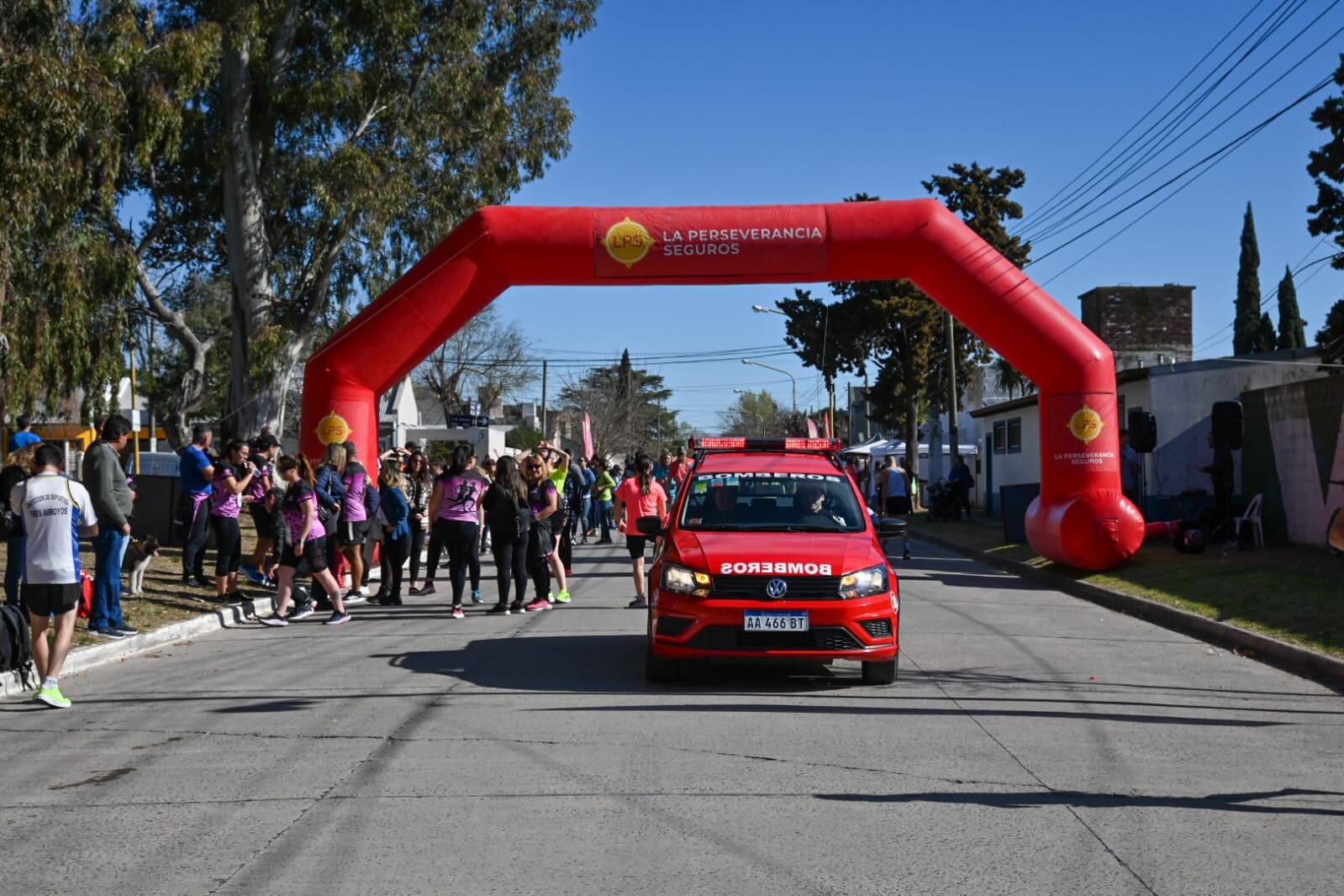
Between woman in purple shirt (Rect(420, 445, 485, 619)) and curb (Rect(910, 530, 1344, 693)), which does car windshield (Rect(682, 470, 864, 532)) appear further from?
woman in purple shirt (Rect(420, 445, 485, 619))

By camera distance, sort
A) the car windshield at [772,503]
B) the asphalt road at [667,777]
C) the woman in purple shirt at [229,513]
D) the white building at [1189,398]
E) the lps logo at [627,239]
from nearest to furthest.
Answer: the asphalt road at [667,777] → the car windshield at [772,503] → the woman in purple shirt at [229,513] → the lps logo at [627,239] → the white building at [1189,398]

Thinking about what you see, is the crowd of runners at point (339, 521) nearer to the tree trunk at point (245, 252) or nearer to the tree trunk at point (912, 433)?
the tree trunk at point (245, 252)

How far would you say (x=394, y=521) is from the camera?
15.5 meters

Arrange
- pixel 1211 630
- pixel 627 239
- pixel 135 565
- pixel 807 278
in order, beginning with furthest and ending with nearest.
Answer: pixel 807 278 → pixel 627 239 → pixel 135 565 → pixel 1211 630

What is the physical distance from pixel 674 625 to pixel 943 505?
87.7 ft

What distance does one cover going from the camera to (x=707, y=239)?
1797 centimetres

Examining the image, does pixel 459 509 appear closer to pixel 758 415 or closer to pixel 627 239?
pixel 627 239

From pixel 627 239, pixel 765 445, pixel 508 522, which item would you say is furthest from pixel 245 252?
pixel 765 445

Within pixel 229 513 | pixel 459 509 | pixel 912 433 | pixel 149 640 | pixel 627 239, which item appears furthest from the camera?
pixel 912 433

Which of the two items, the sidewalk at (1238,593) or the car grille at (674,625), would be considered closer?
the car grille at (674,625)

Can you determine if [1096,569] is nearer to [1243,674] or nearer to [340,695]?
[1243,674]

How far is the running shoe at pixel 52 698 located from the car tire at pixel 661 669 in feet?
12.9

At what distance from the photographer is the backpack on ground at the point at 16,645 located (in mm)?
9352

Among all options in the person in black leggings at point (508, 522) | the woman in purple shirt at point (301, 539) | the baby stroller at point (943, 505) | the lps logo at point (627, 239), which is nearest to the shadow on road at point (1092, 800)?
the person in black leggings at point (508, 522)
